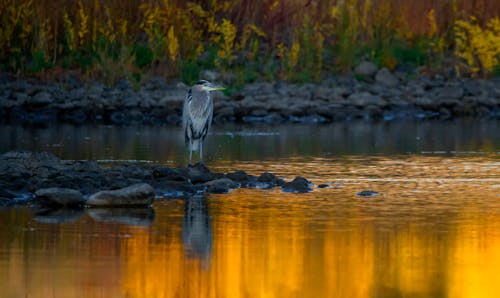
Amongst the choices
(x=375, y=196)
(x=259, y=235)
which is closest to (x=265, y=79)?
(x=375, y=196)

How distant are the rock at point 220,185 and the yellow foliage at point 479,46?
59.1 feet

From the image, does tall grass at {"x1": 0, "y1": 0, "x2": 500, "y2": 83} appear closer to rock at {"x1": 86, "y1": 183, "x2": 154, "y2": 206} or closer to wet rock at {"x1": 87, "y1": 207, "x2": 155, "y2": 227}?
rock at {"x1": 86, "y1": 183, "x2": 154, "y2": 206}

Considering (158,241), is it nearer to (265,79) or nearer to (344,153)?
(344,153)

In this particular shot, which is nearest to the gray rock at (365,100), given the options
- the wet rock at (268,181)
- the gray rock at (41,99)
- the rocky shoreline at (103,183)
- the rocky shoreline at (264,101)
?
the rocky shoreline at (264,101)

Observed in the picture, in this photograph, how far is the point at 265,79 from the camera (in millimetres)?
32312

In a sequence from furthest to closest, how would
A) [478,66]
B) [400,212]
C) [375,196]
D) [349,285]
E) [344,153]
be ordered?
[478,66] → [344,153] → [375,196] → [400,212] → [349,285]

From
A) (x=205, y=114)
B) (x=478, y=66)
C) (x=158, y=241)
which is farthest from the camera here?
(x=478, y=66)

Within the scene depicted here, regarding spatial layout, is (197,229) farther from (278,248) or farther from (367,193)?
(367,193)

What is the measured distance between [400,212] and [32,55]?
19.5m

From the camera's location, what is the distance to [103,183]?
51.1 feet

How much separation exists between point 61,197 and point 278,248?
3.69 metres

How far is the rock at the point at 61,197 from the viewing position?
568 inches

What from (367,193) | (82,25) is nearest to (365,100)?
(82,25)

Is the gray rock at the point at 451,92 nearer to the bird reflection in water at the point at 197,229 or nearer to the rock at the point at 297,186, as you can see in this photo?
the rock at the point at 297,186
